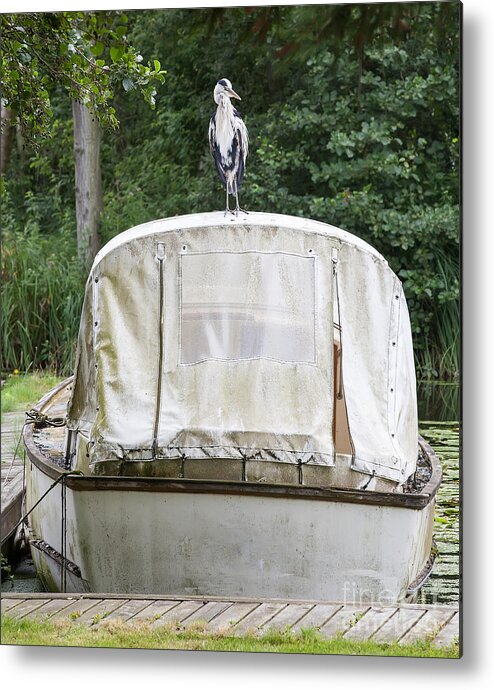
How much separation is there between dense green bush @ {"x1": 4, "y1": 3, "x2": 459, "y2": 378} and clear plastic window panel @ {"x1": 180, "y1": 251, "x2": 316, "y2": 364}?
22cm

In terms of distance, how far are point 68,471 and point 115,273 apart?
0.69 m

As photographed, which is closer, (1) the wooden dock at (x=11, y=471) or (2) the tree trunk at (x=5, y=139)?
(1) the wooden dock at (x=11, y=471)

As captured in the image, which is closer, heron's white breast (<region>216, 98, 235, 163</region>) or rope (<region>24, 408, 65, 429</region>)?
heron's white breast (<region>216, 98, 235, 163</region>)

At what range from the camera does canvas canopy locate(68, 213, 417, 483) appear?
11.9ft

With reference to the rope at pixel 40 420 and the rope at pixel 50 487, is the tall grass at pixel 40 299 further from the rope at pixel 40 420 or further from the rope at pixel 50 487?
the rope at pixel 50 487

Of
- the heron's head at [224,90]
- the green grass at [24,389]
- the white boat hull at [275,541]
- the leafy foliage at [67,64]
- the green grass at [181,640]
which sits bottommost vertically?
the green grass at [181,640]

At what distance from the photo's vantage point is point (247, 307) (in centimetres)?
367

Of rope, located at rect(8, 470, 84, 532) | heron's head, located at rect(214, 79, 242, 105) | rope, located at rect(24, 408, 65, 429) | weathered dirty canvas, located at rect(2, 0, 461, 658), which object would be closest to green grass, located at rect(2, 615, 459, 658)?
weathered dirty canvas, located at rect(2, 0, 461, 658)

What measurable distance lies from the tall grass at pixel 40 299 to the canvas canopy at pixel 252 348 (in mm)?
212

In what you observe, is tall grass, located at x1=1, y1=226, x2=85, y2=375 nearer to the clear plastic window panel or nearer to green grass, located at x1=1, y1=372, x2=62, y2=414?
green grass, located at x1=1, y1=372, x2=62, y2=414

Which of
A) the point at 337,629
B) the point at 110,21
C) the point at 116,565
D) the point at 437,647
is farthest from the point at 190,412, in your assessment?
the point at 110,21

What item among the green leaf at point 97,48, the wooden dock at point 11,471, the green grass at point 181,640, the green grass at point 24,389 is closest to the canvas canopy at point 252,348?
the green grass at point 24,389

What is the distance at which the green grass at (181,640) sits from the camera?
3.60 m

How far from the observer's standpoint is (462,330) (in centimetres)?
357
